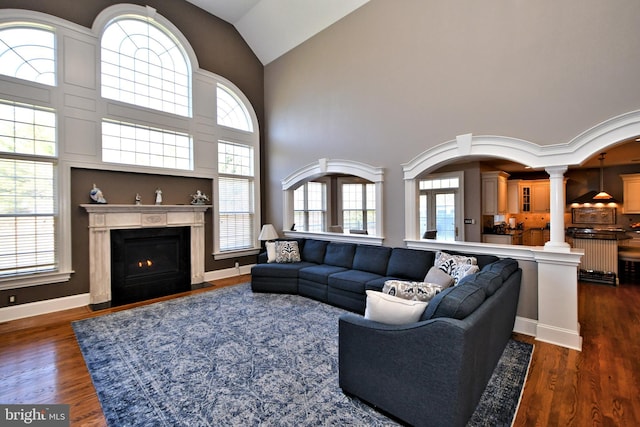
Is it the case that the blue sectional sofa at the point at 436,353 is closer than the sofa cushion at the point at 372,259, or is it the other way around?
the blue sectional sofa at the point at 436,353

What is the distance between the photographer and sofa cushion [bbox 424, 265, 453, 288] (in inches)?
129

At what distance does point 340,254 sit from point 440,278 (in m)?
2.03

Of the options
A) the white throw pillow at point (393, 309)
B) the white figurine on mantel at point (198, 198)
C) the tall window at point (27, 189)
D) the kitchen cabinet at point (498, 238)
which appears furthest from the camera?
the kitchen cabinet at point (498, 238)

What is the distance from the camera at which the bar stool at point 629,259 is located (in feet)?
19.2

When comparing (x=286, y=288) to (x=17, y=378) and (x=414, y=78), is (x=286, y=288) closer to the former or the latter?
(x=17, y=378)

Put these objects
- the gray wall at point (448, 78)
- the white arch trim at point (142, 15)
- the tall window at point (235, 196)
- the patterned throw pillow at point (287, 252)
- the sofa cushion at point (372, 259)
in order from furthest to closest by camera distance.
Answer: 1. the tall window at point (235, 196)
2. the patterned throw pillow at point (287, 252)
3. the white arch trim at point (142, 15)
4. the sofa cushion at point (372, 259)
5. the gray wall at point (448, 78)

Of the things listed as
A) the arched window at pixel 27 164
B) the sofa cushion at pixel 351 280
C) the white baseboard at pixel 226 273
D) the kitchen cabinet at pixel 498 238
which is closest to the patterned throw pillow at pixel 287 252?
the sofa cushion at pixel 351 280

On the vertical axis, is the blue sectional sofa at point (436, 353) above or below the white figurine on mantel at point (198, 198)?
below

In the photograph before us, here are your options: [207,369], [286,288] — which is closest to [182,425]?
[207,369]

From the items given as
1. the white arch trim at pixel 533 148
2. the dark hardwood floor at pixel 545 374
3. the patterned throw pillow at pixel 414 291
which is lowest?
the dark hardwood floor at pixel 545 374

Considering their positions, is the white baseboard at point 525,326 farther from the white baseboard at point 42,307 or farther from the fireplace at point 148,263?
the white baseboard at point 42,307

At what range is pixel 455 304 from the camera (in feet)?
6.28

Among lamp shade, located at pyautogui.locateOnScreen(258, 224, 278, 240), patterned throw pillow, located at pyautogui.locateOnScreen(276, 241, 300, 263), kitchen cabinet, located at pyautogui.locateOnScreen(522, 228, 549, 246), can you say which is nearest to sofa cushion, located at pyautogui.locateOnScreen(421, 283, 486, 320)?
patterned throw pillow, located at pyautogui.locateOnScreen(276, 241, 300, 263)

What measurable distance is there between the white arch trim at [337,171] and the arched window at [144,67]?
8.24 ft
